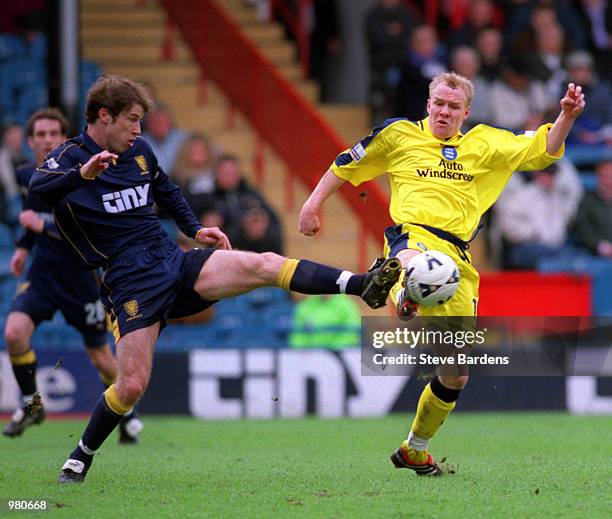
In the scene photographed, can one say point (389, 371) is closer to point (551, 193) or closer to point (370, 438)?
point (370, 438)

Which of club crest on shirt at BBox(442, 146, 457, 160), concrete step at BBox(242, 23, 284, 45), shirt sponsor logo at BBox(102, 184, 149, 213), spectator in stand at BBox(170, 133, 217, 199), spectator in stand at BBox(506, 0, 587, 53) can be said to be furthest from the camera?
concrete step at BBox(242, 23, 284, 45)

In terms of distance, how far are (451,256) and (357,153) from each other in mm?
857

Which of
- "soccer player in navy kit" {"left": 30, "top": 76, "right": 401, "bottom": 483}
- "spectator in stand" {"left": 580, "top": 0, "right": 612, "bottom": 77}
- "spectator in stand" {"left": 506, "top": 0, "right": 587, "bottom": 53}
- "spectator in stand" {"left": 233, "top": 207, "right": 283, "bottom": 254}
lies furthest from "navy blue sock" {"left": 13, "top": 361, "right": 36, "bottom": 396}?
"spectator in stand" {"left": 580, "top": 0, "right": 612, "bottom": 77}

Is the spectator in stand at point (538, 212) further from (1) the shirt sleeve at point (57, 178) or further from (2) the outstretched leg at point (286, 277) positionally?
(1) the shirt sleeve at point (57, 178)

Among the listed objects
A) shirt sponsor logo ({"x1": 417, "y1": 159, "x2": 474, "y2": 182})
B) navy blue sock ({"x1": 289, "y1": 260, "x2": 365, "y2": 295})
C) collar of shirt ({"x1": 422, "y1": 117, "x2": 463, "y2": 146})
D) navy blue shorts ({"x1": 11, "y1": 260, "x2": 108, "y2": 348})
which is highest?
collar of shirt ({"x1": 422, "y1": 117, "x2": 463, "y2": 146})

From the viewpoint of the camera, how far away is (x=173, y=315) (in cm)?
709

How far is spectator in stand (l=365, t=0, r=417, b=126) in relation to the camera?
1595 centimetres

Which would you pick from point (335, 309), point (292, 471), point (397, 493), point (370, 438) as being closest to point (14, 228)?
point (335, 309)

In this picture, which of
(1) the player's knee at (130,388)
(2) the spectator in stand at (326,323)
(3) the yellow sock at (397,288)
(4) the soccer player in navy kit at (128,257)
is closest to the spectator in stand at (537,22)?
(2) the spectator in stand at (326,323)

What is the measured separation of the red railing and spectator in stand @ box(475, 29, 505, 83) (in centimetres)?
227

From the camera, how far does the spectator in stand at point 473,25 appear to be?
16250mm

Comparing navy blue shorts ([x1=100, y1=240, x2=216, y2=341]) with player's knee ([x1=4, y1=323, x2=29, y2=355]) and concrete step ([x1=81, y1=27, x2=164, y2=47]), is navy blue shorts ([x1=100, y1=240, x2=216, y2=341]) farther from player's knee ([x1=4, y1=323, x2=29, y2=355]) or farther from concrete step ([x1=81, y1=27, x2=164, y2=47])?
A: concrete step ([x1=81, y1=27, x2=164, y2=47])

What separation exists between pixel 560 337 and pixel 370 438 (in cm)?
371

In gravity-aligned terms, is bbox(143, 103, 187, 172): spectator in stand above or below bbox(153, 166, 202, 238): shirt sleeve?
below
